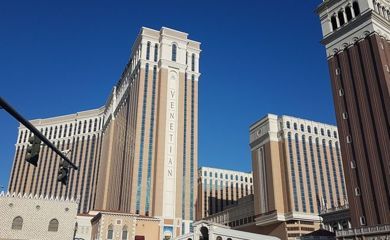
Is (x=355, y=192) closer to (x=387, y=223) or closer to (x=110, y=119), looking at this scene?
(x=387, y=223)

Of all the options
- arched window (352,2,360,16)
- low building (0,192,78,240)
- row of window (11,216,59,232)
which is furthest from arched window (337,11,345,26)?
row of window (11,216,59,232)

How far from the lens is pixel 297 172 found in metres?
114

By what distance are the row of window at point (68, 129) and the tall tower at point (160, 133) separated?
41.7 metres

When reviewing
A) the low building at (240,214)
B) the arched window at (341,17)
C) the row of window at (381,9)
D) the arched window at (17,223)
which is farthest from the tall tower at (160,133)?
the row of window at (381,9)

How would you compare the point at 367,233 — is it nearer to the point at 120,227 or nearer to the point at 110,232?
the point at 120,227

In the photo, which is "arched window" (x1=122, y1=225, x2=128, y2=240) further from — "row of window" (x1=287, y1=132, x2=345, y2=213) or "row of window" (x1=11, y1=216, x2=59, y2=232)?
"row of window" (x1=287, y1=132, x2=345, y2=213)

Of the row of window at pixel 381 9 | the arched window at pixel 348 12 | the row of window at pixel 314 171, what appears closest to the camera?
the row of window at pixel 381 9

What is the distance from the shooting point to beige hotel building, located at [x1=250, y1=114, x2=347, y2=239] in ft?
361

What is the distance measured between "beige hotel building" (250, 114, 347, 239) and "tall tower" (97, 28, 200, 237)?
2421 cm

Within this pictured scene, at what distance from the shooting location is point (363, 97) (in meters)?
63.3

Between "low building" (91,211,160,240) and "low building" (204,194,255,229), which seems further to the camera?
"low building" (204,194,255,229)

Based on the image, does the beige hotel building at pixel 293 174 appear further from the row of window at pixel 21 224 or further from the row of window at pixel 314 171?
the row of window at pixel 21 224

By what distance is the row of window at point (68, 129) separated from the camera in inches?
6900

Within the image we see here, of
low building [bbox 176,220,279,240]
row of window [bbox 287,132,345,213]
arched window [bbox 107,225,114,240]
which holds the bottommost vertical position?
low building [bbox 176,220,279,240]
